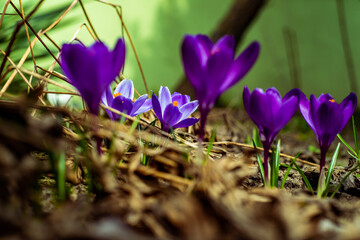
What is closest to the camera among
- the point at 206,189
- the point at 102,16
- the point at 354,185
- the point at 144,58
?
the point at 206,189

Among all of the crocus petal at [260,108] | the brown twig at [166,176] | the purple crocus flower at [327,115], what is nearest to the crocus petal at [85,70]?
the brown twig at [166,176]

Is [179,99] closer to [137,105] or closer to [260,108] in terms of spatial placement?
[137,105]

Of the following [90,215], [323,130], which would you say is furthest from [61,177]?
[323,130]

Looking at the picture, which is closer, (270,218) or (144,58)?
(270,218)

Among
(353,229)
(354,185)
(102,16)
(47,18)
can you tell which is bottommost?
(354,185)

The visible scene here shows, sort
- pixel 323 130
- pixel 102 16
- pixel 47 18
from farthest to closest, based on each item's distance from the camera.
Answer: pixel 102 16 < pixel 47 18 < pixel 323 130

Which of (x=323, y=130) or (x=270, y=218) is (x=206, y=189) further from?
(x=323, y=130)

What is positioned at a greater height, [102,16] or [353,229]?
[102,16]

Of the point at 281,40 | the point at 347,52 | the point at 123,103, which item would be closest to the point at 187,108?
the point at 123,103
